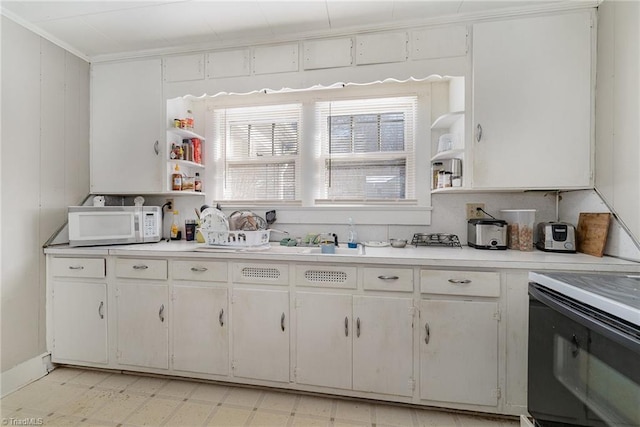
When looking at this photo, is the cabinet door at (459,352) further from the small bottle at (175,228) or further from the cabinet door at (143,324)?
the small bottle at (175,228)

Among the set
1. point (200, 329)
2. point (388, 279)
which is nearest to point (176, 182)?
point (200, 329)

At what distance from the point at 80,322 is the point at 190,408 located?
1.15 metres

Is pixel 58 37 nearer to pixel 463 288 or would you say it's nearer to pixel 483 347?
pixel 463 288

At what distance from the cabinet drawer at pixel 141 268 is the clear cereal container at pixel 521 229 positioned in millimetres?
A: 2540

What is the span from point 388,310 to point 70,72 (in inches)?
125

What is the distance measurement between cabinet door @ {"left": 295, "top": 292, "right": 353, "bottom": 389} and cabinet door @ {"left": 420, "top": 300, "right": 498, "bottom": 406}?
0.47 metres

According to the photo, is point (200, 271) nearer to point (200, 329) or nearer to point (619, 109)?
point (200, 329)

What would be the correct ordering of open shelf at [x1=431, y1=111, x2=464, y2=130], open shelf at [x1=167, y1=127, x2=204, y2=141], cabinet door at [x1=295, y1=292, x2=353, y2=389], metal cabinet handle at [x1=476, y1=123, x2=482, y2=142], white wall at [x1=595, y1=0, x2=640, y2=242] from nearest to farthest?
white wall at [x1=595, y1=0, x2=640, y2=242] < cabinet door at [x1=295, y1=292, x2=353, y2=389] < metal cabinet handle at [x1=476, y1=123, x2=482, y2=142] < open shelf at [x1=431, y1=111, x2=464, y2=130] < open shelf at [x1=167, y1=127, x2=204, y2=141]

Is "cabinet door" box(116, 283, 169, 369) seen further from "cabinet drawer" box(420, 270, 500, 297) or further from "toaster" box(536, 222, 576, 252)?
"toaster" box(536, 222, 576, 252)

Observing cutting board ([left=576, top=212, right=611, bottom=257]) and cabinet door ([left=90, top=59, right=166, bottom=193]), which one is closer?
cutting board ([left=576, top=212, right=611, bottom=257])

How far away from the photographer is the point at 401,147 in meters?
2.39

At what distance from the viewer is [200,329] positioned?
6.35 feet

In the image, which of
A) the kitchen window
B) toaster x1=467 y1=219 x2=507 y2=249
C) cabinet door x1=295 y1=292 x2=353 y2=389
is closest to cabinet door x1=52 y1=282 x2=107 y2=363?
the kitchen window

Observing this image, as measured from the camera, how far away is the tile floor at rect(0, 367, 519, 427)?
1.62m
